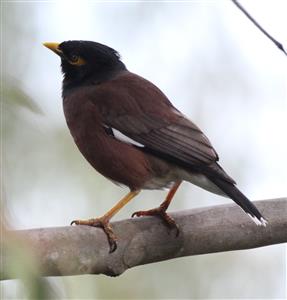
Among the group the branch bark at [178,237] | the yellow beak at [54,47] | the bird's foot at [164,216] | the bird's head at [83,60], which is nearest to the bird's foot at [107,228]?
the branch bark at [178,237]

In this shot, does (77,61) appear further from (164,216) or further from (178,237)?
(178,237)

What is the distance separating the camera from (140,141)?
417 centimetres

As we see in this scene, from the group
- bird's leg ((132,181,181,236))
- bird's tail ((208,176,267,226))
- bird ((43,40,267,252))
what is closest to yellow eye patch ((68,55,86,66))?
bird ((43,40,267,252))

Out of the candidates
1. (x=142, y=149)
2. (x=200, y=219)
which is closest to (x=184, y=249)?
(x=200, y=219)

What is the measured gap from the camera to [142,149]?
414cm

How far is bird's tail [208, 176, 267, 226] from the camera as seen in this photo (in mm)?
3320

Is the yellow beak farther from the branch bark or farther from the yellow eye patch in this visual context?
the branch bark

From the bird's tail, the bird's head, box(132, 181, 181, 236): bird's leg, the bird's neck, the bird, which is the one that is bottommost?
box(132, 181, 181, 236): bird's leg

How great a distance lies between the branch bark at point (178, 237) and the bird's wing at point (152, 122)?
46 cm

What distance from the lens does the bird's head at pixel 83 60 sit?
476 centimetres

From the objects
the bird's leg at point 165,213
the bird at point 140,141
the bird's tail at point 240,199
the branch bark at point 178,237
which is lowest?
the bird's leg at point 165,213

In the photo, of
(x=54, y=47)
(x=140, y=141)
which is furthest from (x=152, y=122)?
(x=54, y=47)

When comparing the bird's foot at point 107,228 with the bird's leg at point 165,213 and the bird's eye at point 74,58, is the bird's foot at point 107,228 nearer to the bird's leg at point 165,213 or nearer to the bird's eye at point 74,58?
the bird's leg at point 165,213

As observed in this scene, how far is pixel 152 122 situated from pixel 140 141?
0.17 m
